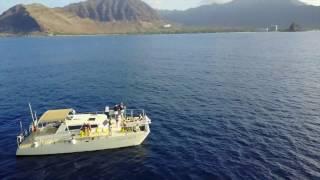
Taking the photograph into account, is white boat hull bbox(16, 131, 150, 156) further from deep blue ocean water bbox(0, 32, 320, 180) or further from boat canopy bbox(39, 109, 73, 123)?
boat canopy bbox(39, 109, 73, 123)

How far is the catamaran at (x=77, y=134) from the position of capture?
1922 inches

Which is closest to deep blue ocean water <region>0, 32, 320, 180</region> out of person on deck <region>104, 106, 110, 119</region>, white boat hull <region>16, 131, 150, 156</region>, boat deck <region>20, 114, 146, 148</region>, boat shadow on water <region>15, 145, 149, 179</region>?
boat shadow on water <region>15, 145, 149, 179</region>

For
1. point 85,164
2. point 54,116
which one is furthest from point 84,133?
point 54,116

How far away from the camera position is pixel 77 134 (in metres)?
49.8

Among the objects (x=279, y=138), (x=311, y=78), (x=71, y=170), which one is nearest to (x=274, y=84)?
(x=311, y=78)

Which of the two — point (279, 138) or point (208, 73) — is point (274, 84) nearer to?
point (208, 73)

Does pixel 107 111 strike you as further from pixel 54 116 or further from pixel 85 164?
pixel 85 164

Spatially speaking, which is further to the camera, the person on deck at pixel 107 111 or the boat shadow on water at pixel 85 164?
the person on deck at pixel 107 111

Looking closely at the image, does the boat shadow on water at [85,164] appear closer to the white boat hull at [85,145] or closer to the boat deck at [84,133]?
the white boat hull at [85,145]

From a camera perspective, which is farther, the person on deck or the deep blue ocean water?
the person on deck

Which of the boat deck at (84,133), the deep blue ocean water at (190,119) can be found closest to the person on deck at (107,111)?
the boat deck at (84,133)

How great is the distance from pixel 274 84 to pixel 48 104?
5358cm

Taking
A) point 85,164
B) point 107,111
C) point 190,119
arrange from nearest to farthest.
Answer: point 85,164 < point 107,111 < point 190,119

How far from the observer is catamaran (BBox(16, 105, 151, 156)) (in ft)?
160
